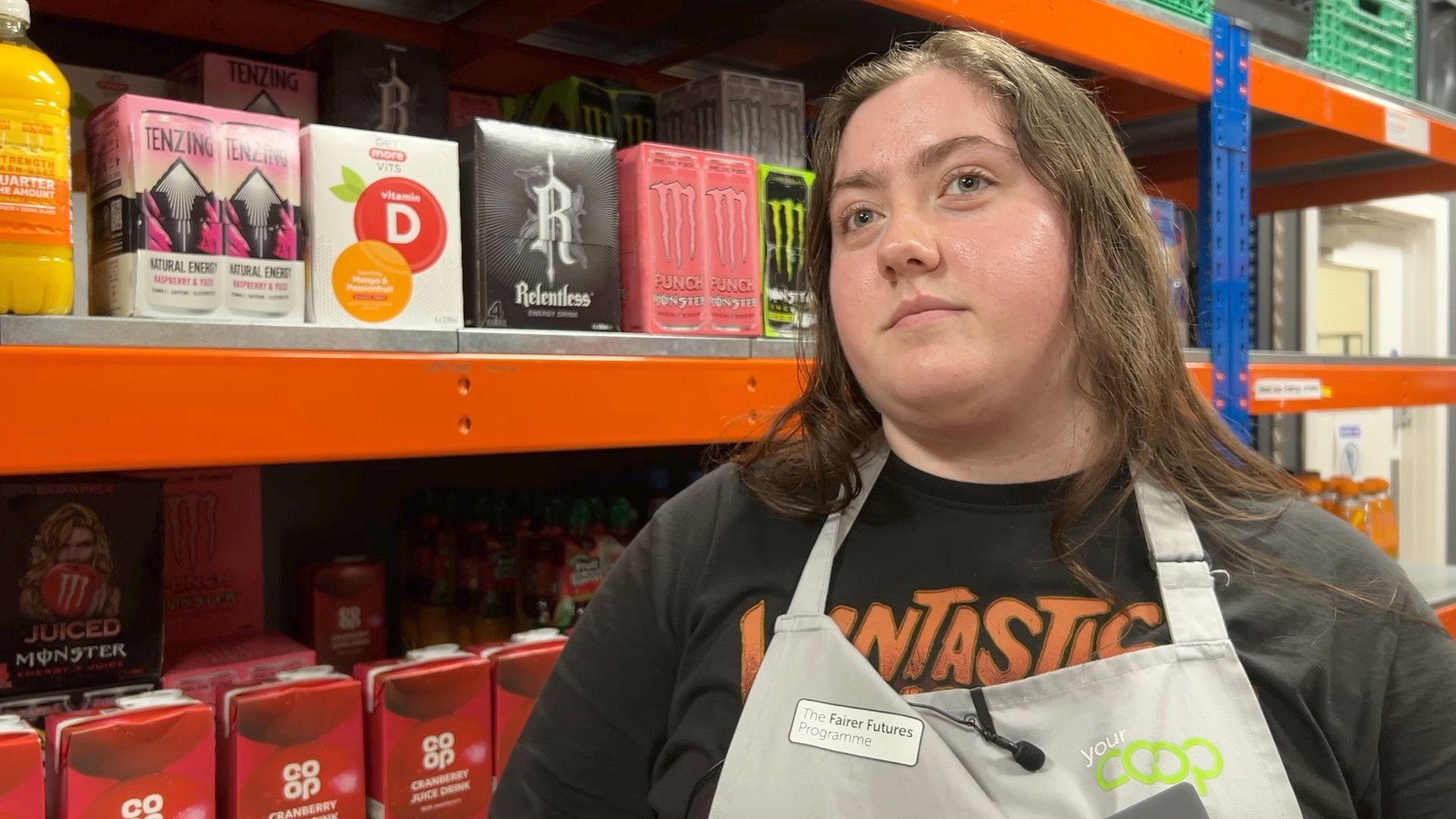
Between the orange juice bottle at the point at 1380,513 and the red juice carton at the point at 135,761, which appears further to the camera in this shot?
the orange juice bottle at the point at 1380,513

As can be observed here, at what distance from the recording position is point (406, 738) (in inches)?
50.3

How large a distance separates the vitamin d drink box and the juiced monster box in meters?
0.04

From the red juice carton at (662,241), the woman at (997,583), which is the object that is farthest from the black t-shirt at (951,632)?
the red juice carton at (662,241)

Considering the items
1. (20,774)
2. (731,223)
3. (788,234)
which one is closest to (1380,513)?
(788,234)

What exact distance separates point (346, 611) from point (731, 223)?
2.52ft

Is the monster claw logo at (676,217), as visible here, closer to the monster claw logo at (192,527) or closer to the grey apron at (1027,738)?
the grey apron at (1027,738)

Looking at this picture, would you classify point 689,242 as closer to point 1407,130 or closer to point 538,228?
point 538,228

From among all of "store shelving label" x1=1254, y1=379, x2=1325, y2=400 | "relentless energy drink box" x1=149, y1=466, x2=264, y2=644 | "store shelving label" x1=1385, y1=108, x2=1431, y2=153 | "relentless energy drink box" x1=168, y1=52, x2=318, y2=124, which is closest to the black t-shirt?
"relentless energy drink box" x1=149, y1=466, x2=264, y2=644

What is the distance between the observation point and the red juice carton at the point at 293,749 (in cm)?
116

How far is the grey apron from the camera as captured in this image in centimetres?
94

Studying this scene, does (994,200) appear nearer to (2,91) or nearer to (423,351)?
(423,351)

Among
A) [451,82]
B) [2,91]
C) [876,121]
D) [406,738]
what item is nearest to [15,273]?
[2,91]

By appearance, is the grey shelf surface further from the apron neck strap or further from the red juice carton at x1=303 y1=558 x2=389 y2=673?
the red juice carton at x1=303 y1=558 x2=389 y2=673

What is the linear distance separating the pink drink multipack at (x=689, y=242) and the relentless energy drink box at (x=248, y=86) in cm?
42
